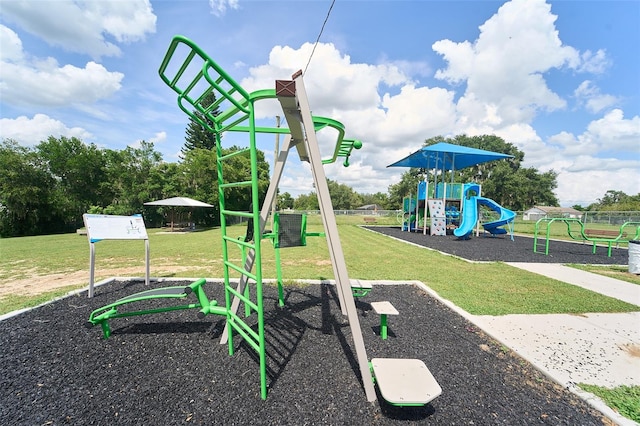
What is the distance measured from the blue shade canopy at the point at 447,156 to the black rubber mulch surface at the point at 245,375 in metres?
13.7

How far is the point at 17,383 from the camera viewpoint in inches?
90.9

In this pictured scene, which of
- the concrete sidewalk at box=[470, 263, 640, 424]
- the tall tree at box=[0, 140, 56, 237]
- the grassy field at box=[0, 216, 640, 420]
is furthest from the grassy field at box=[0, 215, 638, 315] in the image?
the tall tree at box=[0, 140, 56, 237]

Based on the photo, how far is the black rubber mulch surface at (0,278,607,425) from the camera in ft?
6.51

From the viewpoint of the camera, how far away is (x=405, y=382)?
2.04 metres

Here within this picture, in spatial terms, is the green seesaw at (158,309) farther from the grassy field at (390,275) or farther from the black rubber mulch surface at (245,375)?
the grassy field at (390,275)

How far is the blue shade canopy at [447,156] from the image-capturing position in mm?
15406

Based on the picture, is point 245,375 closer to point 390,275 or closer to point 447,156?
point 390,275

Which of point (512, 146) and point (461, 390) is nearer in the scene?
point (461, 390)

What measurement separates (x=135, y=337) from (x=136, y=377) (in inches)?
34.9

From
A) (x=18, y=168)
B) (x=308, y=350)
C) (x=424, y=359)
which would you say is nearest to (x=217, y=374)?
(x=308, y=350)

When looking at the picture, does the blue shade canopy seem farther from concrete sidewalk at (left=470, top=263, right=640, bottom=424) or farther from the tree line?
concrete sidewalk at (left=470, top=263, right=640, bottom=424)

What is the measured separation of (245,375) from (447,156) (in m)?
18.0

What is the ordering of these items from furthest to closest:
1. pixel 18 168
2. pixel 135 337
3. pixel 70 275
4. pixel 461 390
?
pixel 18 168, pixel 70 275, pixel 135 337, pixel 461 390

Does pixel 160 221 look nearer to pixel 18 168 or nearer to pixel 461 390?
pixel 18 168
